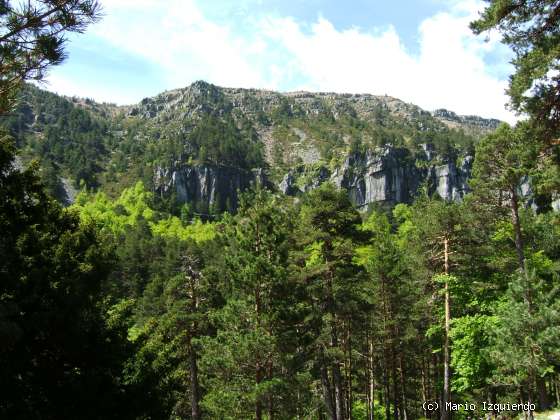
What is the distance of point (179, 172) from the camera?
144 m

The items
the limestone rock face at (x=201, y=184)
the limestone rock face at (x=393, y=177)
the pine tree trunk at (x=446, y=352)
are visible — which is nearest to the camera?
the pine tree trunk at (x=446, y=352)

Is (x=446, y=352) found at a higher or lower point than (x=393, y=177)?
lower

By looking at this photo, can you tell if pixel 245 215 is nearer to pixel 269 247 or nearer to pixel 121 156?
pixel 269 247

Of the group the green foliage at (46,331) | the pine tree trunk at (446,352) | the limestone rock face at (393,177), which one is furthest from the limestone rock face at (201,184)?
the green foliage at (46,331)

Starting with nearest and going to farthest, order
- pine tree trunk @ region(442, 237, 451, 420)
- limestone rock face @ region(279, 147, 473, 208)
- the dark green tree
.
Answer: the dark green tree → pine tree trunk @ region(442, 237, 451, 420) → limestone rock face @ region(279, 147, 473, 208)

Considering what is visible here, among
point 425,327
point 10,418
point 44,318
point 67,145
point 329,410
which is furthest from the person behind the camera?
point 67,145

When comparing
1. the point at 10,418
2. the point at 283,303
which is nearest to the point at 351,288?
the point at 283,303

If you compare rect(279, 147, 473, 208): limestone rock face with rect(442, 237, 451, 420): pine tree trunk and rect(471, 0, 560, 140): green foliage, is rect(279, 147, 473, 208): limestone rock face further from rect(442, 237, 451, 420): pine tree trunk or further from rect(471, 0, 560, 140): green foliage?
rect(471, 0, 560, 140): green foliage

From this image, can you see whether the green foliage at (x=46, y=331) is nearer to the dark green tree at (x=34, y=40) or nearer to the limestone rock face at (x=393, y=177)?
the dark green tree at (x=34, y=40)

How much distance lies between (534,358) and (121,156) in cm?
16620

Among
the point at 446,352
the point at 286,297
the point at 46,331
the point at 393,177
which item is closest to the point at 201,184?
the point at 393,177

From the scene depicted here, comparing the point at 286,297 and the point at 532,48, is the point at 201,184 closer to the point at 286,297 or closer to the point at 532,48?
the point at 286,297

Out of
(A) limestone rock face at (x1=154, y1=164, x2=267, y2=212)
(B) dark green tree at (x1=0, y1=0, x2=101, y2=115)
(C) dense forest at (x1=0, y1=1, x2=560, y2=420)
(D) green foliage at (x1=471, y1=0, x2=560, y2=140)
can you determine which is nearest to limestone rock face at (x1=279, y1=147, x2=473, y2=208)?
(A) limestone rock face at (x1=154, y1=164, x2=267, y2=212)

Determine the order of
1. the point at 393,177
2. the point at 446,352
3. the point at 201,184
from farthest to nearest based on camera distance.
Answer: the point at 393,177 < the point at 201,184 < the point at 446,352
